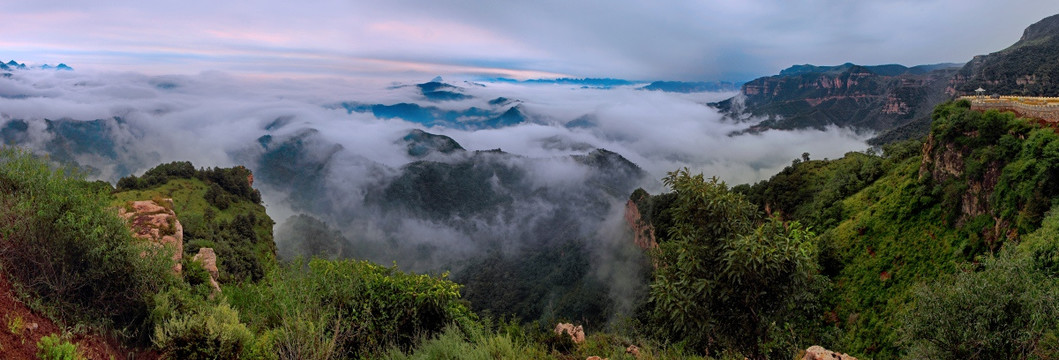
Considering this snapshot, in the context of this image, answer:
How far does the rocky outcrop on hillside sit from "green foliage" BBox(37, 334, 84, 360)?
932 cm

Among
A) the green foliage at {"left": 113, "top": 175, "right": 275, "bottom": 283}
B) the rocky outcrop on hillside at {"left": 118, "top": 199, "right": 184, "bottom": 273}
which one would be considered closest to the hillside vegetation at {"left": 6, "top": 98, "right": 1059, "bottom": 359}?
the rocky outcrop on hillside at {"left": 118, "top": 199, "right": 184, "bottom": 273}

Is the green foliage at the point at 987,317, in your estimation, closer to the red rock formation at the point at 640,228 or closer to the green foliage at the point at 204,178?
the red rock formation at the point at 640,228

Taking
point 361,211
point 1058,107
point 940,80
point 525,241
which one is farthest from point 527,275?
point 940,80

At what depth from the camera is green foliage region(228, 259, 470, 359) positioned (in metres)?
10.5

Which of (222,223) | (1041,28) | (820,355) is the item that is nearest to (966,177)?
(820,355)

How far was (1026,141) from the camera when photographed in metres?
21.7

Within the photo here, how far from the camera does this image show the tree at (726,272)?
28.3 feet

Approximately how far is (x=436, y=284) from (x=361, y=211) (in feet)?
466

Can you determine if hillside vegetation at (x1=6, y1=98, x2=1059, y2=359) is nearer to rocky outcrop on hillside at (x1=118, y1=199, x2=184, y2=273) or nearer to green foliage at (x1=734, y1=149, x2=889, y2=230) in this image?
rocky outcrop on hillside at (x1=118, y1=199, x2=184, y2=273)

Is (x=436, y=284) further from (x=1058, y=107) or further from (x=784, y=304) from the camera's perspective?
(x=1058, y=107)

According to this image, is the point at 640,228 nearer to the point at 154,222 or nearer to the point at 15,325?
the point at 154,222

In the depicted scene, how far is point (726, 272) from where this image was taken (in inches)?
350

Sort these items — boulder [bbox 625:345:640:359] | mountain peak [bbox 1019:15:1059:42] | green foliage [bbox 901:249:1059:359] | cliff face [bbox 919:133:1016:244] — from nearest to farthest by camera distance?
1. green foliage [bbox 901:249:1059:359]
2. boulder [bbox 625:345:640:359]
3. cliff face [bbox 919:133:1016:244]
4. mountain peak [bbox 1019:15:1059:42]

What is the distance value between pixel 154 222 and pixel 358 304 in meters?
11.8
